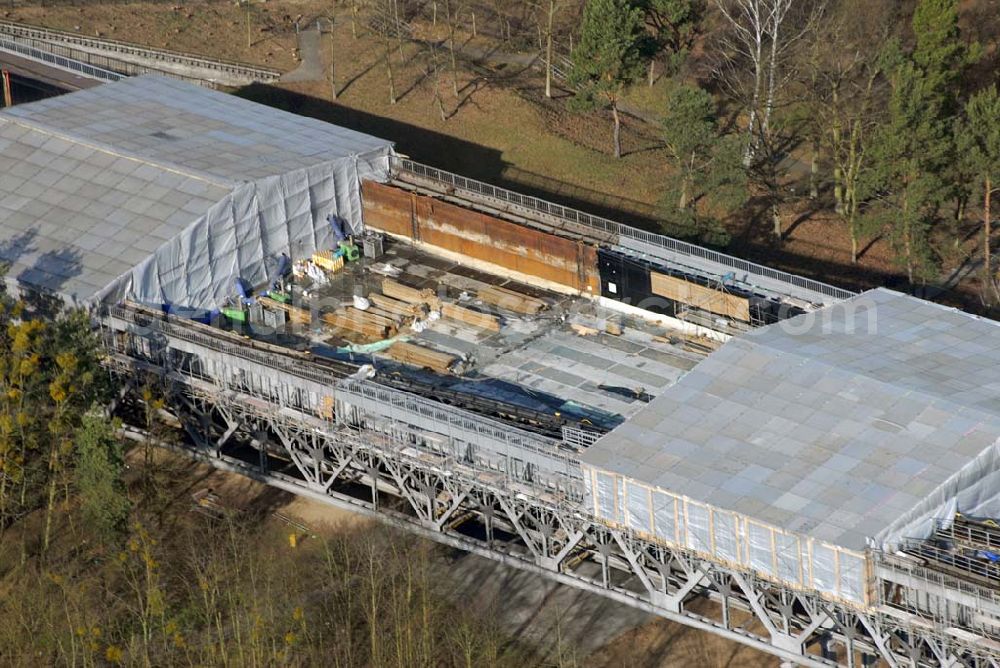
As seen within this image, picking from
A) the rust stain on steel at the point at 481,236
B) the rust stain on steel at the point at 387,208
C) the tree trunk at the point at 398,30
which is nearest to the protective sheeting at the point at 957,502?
the rust stain on steel at the point at 481,236

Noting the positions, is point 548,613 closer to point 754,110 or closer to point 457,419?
point 457,419

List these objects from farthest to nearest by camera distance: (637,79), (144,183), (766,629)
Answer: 1. (637,79)
2. (144,183)
3. (766,629)

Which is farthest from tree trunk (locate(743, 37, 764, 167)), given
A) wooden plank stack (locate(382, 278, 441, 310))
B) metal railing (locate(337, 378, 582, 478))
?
metal railing (locate(337, 378, 582, 478))

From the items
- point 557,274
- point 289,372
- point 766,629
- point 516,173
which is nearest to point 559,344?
point 557,274

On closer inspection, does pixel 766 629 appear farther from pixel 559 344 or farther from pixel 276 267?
pixel 276 267

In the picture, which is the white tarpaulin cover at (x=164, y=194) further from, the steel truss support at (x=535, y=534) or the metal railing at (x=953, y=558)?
the metal railing at (x=953, y=558)
